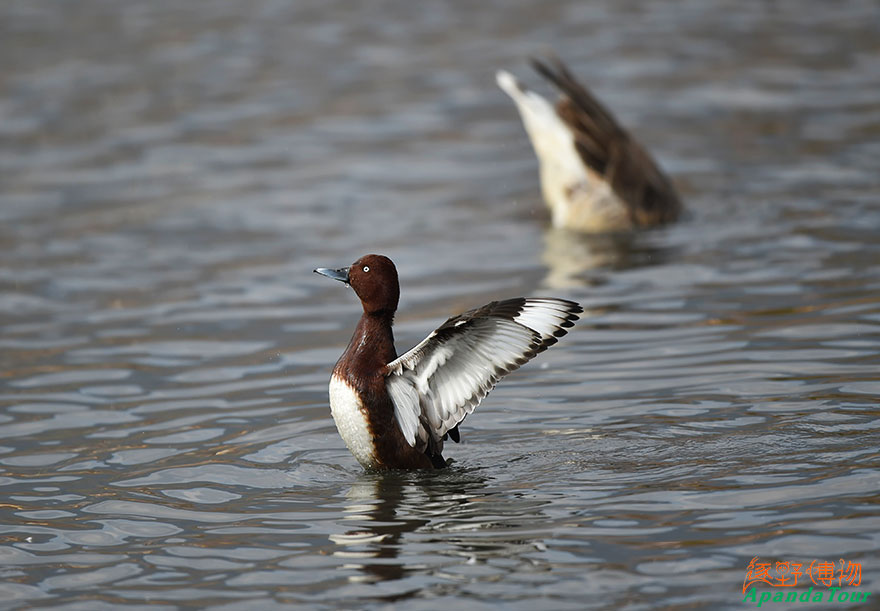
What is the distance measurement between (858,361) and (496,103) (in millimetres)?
11382

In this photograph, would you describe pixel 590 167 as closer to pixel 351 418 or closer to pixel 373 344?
pixel 373 344

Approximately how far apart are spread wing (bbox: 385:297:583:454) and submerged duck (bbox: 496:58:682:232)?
6770 millimetres

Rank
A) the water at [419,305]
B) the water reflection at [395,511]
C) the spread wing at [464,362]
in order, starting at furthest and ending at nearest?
the spread wing at [464,362] < the water at [419,305] < the water reflection at [395,511]

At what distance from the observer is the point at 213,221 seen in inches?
555

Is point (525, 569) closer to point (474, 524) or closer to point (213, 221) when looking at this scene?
point (474, 524)

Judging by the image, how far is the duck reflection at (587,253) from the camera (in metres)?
11.5

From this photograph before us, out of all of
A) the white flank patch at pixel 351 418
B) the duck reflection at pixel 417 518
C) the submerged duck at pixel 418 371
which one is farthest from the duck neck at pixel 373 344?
the duck reflection at pixel 417 518

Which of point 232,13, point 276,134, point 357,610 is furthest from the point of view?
point 232,13

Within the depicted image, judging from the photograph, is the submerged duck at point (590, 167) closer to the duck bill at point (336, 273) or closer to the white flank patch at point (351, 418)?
the duck bill at point (336, 273)

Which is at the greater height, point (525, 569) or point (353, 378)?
point (353, 378)

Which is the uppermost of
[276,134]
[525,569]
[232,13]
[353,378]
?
[232,13]

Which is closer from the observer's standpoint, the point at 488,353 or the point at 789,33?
the point at 488,353

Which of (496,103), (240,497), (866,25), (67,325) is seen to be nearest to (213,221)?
(67,325)

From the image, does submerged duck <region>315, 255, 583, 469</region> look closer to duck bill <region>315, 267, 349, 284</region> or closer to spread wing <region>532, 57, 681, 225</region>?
duck bill <region>315, 267, 349, 284</region>
